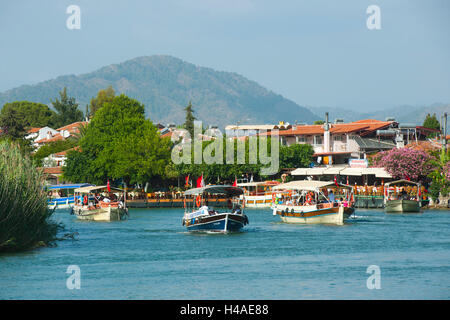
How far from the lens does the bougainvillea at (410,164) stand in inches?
3501

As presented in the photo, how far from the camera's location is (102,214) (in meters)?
66.8

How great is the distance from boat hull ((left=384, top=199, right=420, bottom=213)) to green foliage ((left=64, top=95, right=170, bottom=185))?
33.3 meters

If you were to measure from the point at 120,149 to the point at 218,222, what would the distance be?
152ft

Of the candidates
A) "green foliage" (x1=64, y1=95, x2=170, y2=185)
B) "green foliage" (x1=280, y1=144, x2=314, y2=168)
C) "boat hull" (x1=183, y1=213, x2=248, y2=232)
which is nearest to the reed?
"boat hull" (x1=183, y1=213, x2=248, y2=232)

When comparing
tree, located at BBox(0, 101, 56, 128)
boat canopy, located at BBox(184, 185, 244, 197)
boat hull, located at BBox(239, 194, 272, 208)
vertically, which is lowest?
boat hull, located at BBox(239, 194, 272, 208)

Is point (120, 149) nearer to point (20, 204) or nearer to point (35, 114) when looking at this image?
point (20, 204)

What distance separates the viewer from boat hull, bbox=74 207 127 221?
66500 mm

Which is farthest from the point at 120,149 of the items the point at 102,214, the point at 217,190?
the point at 217,190

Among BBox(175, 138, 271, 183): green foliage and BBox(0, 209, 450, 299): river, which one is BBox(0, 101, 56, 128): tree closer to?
BBox(175, 138, 271, 183): green foliage

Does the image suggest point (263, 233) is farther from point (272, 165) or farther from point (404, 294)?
point (272, 165)
